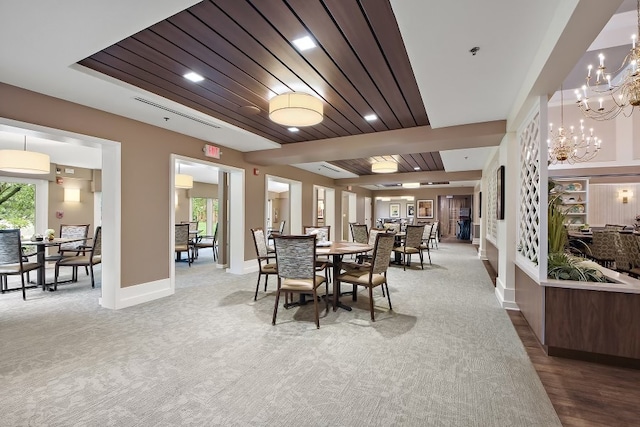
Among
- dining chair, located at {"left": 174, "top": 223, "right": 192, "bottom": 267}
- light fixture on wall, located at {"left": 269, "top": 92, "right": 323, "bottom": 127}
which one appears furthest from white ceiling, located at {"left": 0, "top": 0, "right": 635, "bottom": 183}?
dining chair, located at {"left": 174, "top": 223, "right": 192, "bottom": 267}

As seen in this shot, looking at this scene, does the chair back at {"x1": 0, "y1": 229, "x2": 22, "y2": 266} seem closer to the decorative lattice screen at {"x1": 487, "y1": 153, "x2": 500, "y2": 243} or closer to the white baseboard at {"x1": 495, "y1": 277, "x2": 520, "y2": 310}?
the white baseboard at {"x1": 495, "y1": 277, "x2": 520, "y2": 310}

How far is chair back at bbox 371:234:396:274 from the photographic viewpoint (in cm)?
331

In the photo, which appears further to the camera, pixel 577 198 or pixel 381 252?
pixel 577 198

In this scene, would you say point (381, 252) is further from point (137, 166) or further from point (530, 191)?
point (137, 166)

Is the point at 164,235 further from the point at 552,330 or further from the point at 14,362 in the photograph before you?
the point at 552,330

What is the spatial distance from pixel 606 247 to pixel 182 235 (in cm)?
857

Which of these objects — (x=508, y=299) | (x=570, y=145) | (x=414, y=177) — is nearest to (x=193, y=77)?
(x=508, y=299)

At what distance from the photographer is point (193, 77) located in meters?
2.89

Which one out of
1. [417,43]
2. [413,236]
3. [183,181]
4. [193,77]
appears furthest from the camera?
[183,181]

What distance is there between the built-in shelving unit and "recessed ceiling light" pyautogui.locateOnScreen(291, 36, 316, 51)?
895 centimetres

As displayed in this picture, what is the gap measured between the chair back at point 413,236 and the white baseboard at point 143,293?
4465 mm

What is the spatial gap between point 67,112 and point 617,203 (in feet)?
40.3

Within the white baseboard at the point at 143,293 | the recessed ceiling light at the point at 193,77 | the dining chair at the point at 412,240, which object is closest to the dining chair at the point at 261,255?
the white baseboard at the point at 143,293

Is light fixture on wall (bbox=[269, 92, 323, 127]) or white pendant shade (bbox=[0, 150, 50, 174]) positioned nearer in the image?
light fixture on wall (bbox=[269, 92, 323, 127])
